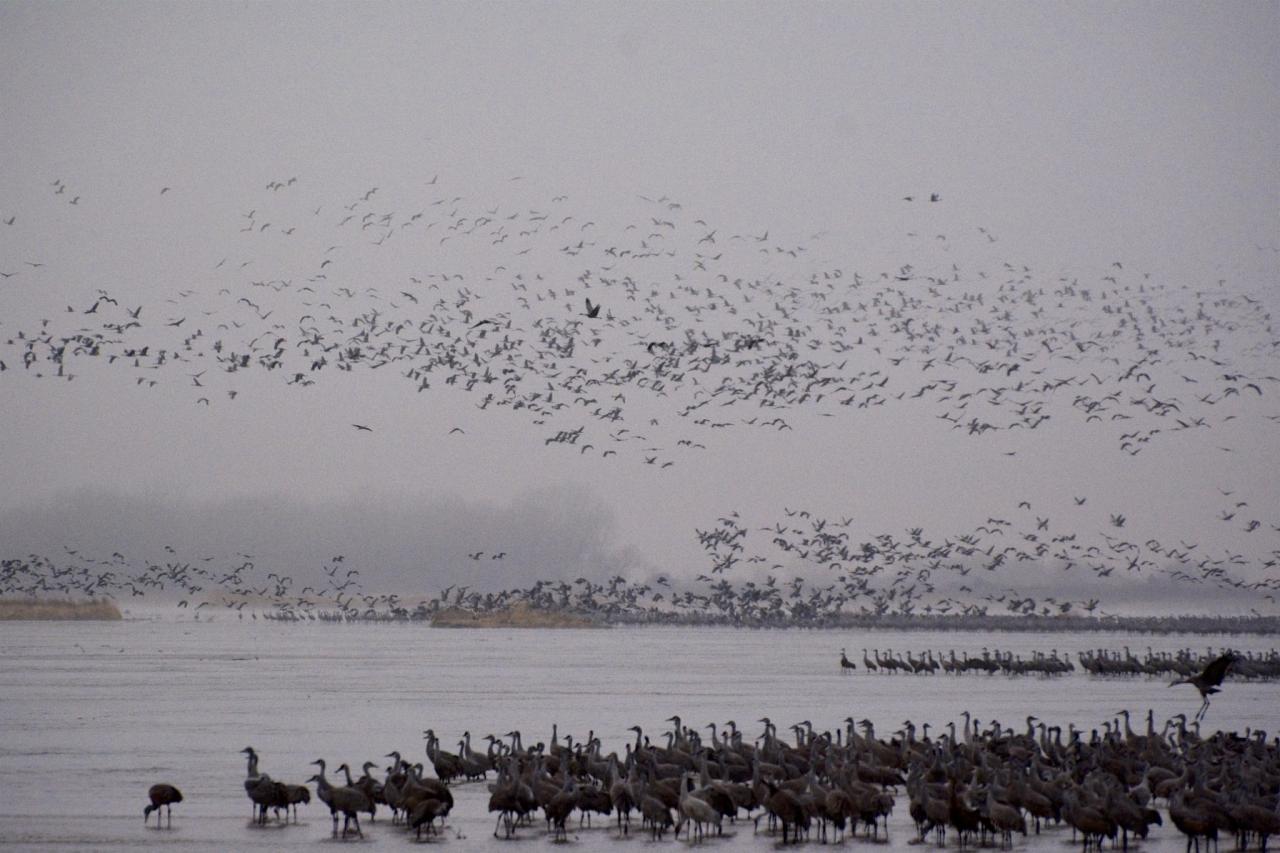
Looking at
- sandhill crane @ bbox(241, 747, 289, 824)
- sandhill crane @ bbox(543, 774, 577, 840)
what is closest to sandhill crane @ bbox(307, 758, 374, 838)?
sandhill crane @ bbox(241, 747, 289, 824)

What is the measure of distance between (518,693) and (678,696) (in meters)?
5.44

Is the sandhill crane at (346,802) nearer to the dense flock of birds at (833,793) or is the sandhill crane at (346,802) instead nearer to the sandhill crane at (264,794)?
the dense flock of birds at (833,793)

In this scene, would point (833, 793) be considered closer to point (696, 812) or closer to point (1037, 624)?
point (696, 812)

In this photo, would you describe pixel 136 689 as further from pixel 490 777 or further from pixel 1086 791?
pixel 1086 791

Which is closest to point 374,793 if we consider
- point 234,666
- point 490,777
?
point 490,777

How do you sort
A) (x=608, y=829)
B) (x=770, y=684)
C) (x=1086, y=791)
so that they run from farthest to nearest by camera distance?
(x=770, y=684) → (x=608, y=829) → (x=1086, y=791)

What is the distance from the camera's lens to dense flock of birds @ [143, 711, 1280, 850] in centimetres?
2066

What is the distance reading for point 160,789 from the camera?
2169cm

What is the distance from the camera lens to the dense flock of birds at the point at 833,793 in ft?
67.8

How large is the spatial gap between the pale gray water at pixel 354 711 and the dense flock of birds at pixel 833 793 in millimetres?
432

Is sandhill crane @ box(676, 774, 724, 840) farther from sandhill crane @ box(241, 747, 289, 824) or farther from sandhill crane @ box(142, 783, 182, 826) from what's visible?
sandhill crane @ box(142, 783, 182, 826)

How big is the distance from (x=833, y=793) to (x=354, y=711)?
22427mm

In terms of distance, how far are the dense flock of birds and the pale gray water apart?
1.42ft

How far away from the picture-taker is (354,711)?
41.5 meters
